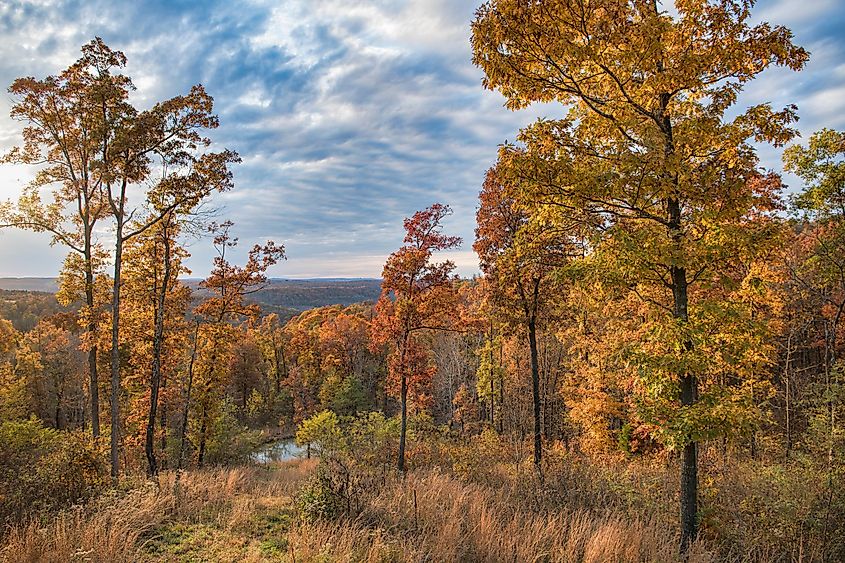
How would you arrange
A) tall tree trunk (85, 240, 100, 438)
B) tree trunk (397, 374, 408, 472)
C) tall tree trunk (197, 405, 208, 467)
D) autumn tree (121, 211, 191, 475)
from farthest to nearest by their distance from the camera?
tall tree trunk (197, 405, 208, 467) → tree trunk (397, 374, 408, 472) → autumn tree (121, 211, 191, 475) → tall tree trunk (85, 240, 100, 438)

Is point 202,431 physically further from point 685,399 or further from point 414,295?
point 685,399

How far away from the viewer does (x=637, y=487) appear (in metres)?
9.83

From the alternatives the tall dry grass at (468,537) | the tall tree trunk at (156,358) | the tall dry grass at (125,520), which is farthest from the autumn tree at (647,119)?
the tall tree trunk at (156,358)

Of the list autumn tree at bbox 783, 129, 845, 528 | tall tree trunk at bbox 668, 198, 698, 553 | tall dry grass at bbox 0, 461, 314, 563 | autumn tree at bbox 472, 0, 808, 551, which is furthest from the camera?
autumn tree at bbox 783, 129, 845, 528

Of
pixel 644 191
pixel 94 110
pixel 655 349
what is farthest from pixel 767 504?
pixel 94 110

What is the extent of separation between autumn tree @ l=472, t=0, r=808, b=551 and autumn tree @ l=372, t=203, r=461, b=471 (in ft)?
35.0

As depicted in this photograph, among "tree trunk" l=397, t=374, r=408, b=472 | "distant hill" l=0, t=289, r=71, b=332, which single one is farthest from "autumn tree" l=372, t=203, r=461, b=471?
"distant hill" l=0, t=289, r=71, b=332

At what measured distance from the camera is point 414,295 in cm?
1717

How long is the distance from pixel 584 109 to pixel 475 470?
998cm

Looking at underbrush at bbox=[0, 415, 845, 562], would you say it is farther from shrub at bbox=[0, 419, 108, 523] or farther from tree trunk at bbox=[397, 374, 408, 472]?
tree trunk at bbox=[397, 374, 408, 472]

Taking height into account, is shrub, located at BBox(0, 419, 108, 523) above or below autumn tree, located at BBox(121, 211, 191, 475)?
below

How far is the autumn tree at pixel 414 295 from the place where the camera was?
668 inches

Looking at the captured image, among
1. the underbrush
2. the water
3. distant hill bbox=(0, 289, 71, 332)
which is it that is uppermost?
distant hill bbox=(0, 289, 71, 332)

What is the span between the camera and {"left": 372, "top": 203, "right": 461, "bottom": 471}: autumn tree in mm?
16969
